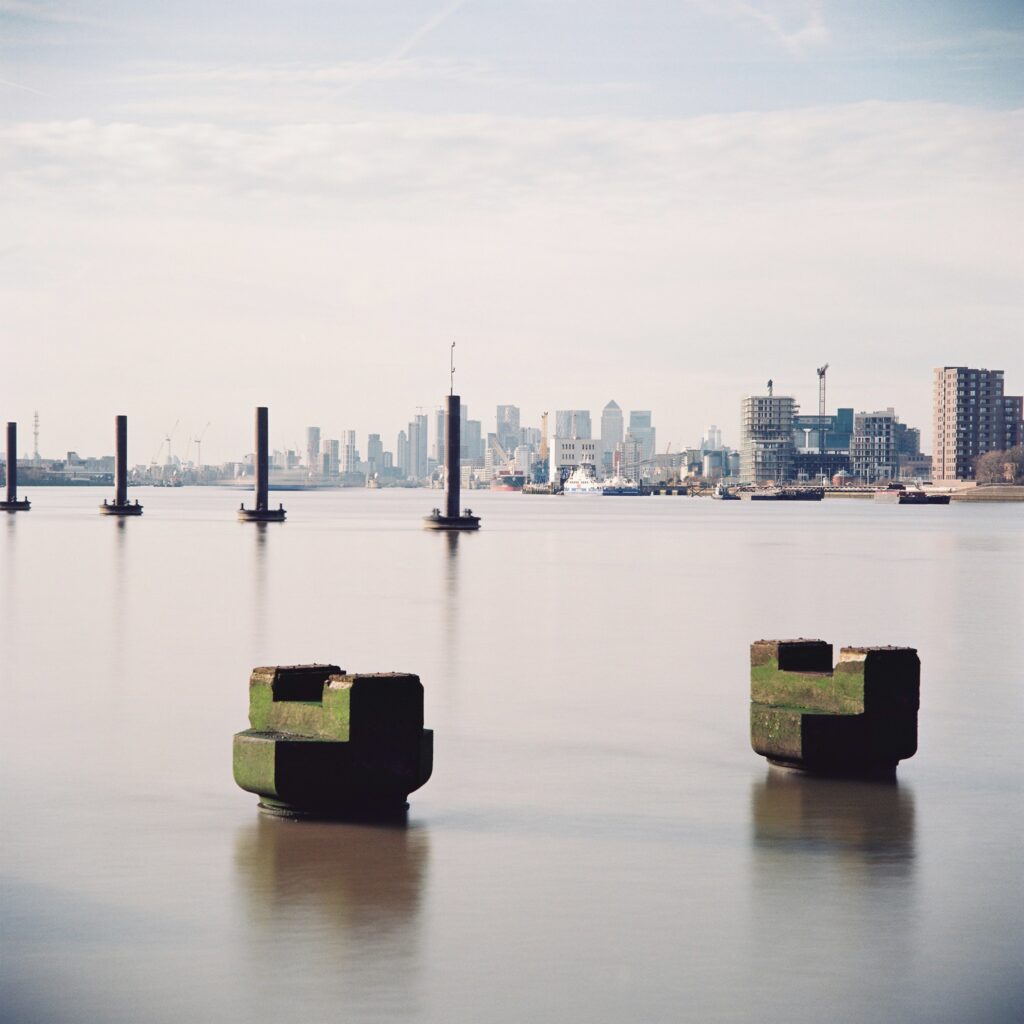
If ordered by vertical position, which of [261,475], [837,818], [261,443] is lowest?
[837,818]

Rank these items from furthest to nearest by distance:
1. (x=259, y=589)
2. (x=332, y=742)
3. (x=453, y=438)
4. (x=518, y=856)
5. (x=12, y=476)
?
(x=12, y=476), (x=453, y=438), (x=259, y=589), (x=332, y=742), (x=518, y=856)

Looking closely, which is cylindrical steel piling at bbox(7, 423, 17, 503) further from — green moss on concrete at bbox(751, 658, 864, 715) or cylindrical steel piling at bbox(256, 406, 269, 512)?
green moss on concrete at bbox(751, 658, 864, 715)

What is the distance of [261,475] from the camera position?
121750 mm

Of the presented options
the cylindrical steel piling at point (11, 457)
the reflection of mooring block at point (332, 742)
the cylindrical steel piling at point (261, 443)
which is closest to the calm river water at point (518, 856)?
the reflection of mooring block at point (332, 742)

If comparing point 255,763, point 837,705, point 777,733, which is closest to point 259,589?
point 777,733

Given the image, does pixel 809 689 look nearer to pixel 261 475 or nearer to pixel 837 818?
pixel 837 818

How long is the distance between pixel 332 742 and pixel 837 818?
5.12 metres

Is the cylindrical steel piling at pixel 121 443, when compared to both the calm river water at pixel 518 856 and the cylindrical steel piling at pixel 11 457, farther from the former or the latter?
the calm river water at pixel 518 856

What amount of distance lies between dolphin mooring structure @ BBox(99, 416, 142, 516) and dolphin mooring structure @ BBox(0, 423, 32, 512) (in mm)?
9181

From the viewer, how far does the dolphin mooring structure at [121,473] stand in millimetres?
130000

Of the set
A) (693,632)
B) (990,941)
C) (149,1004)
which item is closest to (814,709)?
(990,941)

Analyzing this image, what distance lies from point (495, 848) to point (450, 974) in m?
4.10

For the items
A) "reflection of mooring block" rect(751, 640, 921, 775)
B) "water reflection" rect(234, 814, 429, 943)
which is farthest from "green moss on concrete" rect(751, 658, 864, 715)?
"water reflection" rect(234, 814, 429, 943)

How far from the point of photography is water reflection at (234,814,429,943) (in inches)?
501
